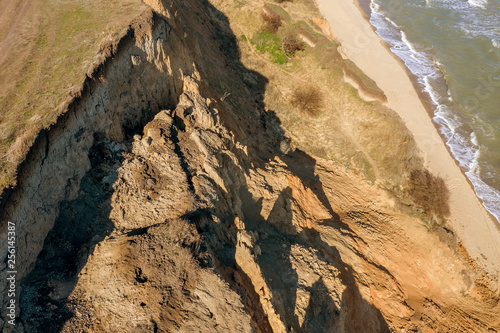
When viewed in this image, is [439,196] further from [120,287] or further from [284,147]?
[120,287]

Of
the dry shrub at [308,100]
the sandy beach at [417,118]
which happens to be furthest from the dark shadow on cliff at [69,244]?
the sandy beach at [417,118]

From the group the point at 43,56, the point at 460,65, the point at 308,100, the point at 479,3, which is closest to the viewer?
the point at 43,56

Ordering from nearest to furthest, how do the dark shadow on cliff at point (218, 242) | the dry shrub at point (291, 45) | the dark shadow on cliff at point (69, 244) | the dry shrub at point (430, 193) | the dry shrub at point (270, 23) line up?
the dark shadow on cliff at point (69, 244) → the dark shadow on cliff at point (218, 242) → the dry shrub at point (430, 193) → the dry shrub at point (291, 45) → the dry shrub at point (270, 23)

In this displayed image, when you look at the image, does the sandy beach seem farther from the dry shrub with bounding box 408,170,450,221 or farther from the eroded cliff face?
the eroded cliff face

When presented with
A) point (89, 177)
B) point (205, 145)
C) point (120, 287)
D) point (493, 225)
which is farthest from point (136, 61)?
point (493, 225)

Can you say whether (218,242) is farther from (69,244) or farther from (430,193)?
(430,193)

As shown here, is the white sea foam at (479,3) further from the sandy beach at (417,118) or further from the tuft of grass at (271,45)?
the tuft of grass at (271,45)

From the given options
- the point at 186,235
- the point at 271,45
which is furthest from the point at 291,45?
the point at 186,235
